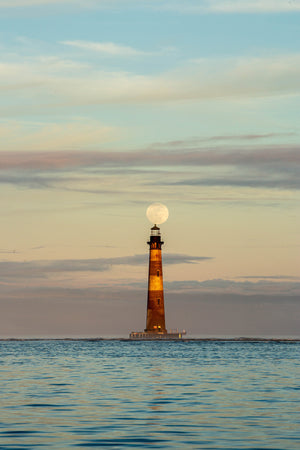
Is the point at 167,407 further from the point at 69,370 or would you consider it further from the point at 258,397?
the point at 69,370

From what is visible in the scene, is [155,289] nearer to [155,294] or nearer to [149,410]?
[155,294]

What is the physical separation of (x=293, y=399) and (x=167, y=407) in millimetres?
7565

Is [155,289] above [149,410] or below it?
above

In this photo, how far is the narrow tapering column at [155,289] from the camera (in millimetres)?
129875

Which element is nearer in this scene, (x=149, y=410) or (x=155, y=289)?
(x=149, y=410)

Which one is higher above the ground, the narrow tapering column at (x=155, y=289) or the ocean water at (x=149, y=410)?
the narrow tapering column at (x=155, y=289)

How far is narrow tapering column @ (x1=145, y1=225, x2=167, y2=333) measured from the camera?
129875mm

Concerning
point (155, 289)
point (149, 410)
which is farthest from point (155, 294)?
point (149, 410)

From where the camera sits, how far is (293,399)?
140 ft

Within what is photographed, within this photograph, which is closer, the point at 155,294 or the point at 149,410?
the point at 149,410

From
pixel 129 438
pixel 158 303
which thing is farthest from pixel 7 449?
pixel 158 303

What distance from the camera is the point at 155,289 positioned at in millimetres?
129875

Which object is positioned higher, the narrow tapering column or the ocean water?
the narrow tapering column

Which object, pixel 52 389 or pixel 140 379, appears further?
pixel 140 379
